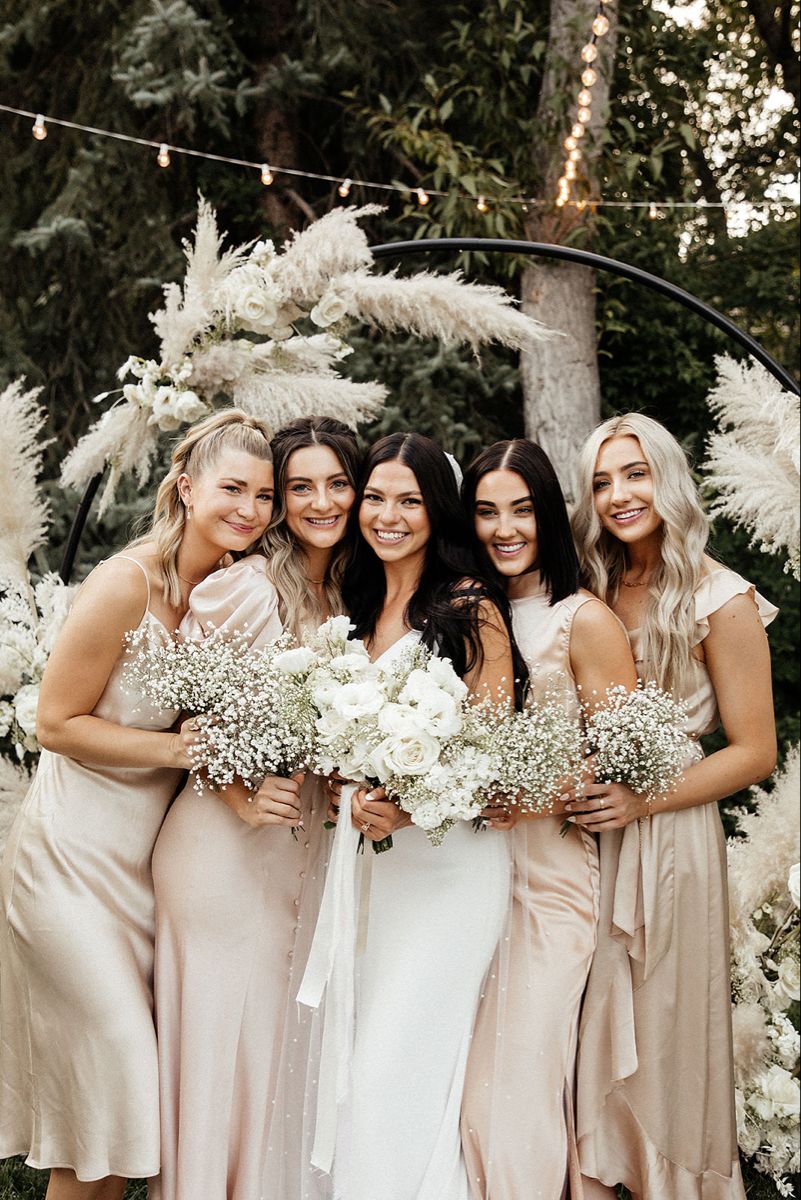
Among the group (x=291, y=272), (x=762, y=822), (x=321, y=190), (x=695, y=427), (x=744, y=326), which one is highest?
(x=321, y=190)

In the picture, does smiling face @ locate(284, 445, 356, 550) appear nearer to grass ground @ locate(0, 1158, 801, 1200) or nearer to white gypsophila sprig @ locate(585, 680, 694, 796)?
white gypsophila sprig @ locate(585, 680, 694, 796)

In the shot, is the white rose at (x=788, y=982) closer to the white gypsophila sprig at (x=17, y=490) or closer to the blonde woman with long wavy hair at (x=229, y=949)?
the blonde woman with long wavy hair at (x=229, y=949)

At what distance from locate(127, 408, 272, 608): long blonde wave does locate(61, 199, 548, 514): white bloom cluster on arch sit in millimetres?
709

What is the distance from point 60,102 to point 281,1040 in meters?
6.93

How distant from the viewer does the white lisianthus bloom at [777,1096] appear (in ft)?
13.4

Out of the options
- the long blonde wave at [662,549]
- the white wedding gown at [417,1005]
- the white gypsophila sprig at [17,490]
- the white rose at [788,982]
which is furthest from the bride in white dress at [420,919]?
the white gypsophila sprig at [17,490]

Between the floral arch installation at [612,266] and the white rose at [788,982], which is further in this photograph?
the floral arch installation at [612,266]

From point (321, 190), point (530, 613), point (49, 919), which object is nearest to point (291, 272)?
point (530, 613)

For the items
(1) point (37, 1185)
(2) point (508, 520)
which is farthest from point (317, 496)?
(1) point (37, 1185)

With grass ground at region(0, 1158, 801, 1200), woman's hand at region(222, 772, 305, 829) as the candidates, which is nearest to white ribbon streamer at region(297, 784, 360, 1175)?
woman's hand at region(222, 772, 305, 829)

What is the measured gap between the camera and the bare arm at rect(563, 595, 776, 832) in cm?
363

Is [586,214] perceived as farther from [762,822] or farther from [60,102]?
[762,822]

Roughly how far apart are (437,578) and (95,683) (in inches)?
46.6

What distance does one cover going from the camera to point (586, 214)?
24.0ft
